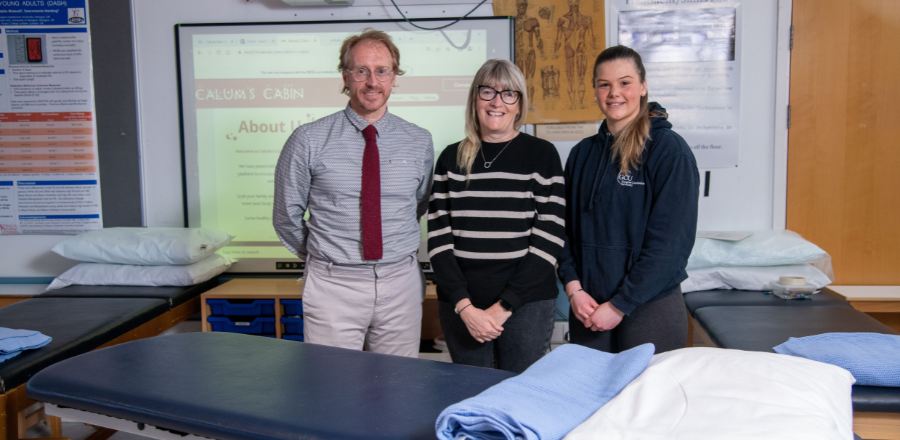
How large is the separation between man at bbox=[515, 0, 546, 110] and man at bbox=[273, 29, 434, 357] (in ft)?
4.01

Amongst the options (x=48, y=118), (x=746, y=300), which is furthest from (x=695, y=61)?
(x=48, y=118)

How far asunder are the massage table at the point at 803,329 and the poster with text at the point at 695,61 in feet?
3.24

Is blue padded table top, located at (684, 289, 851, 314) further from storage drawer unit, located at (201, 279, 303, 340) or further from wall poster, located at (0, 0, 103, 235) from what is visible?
wall poster, located at (0, 0, 103, 235)

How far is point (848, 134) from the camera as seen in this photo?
8.82ft

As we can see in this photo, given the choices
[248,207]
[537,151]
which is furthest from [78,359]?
[248,207]

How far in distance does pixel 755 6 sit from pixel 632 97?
1.59 metres

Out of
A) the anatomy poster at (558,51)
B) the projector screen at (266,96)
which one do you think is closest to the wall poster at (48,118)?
the projector screen at (266,96)

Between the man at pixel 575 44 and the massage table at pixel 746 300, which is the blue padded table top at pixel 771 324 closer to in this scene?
the massage table at pixel 746 300

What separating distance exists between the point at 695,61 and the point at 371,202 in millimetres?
1958

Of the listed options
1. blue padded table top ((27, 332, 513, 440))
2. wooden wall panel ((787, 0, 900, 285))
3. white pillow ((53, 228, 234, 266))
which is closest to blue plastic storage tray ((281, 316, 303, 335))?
white pillow ((53, 228, 234, 266))

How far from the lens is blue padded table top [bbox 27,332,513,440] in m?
0.93

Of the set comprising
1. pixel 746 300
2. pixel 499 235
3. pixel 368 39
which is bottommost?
pixel 746 300

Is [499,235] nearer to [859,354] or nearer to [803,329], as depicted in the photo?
[859,354]

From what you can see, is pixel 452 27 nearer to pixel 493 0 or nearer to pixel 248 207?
pixel 493 0
